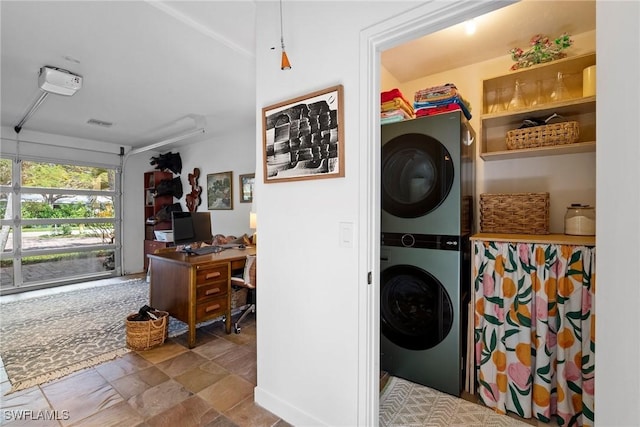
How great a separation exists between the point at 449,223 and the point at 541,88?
4.20 feet

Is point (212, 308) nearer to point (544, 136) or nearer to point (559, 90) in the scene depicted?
point (544, 136)

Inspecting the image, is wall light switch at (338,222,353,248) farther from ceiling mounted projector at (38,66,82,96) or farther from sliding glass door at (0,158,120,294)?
sliding glass door at (0,158,120,294)

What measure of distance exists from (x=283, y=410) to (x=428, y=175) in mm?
1735

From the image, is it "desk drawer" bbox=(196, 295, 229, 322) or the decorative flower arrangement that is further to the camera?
"desk drawer" bbox=(196, 295, 229, 322)

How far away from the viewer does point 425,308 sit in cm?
198

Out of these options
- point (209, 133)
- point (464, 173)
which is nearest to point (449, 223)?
point (464, 173)

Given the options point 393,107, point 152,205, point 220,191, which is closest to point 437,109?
point 393,107

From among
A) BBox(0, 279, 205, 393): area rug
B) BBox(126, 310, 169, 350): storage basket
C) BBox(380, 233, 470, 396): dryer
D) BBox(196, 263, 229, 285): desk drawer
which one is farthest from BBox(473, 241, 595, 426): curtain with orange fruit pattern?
BBox(0, 279, 205, 393): area rug

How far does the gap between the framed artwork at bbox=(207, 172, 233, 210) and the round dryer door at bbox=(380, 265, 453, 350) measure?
352cm

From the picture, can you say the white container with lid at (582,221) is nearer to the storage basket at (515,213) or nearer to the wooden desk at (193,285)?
the storage basket at (515,213)

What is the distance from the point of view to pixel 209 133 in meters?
4.93

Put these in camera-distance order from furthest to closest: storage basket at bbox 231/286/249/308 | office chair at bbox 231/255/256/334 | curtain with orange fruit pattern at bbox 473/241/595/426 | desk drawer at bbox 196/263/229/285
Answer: storage basket at bbox 231/286/249/308 → office chair at bbox 231/255/256/334 → desk drawer at bbox 196/263/229/285 → curtain with orange fruit pattern at bbox 473/241/595/426

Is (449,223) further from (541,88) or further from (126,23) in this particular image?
(126,23)

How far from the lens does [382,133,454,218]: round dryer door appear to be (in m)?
1.89
